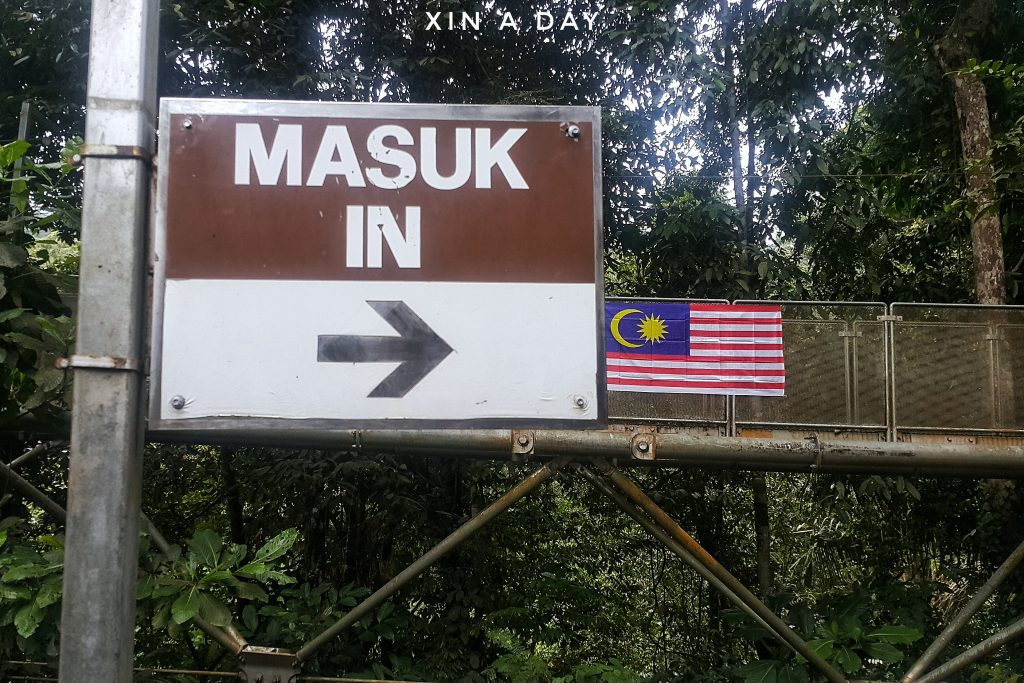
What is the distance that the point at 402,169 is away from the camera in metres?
1.79

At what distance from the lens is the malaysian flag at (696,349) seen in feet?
19.3

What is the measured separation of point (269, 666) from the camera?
5.09 metres

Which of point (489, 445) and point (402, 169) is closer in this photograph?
point (402, 169)

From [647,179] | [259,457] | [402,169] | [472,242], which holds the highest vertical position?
[647,179]

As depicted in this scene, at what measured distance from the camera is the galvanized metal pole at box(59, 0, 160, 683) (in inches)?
58.2

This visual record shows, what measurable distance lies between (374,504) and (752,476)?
406cm

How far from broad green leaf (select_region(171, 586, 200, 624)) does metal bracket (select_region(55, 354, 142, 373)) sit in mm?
2511

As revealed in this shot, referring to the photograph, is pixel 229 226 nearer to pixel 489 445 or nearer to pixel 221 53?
pixel 489 445

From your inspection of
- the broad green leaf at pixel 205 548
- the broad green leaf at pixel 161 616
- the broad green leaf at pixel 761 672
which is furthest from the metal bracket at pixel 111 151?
the broad green leaf at pixel 761 672

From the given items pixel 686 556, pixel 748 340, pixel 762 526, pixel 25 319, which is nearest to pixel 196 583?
pixel 25 319

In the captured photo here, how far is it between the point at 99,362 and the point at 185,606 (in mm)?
2595

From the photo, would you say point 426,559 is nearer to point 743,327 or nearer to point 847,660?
point 743,327

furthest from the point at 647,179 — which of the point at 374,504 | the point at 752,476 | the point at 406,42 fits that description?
the point at 374,504

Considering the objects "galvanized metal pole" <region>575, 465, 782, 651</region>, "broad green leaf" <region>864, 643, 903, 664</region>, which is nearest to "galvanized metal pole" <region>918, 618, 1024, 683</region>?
"broad green leaf" <region>864, 643, 903, 664</region>
